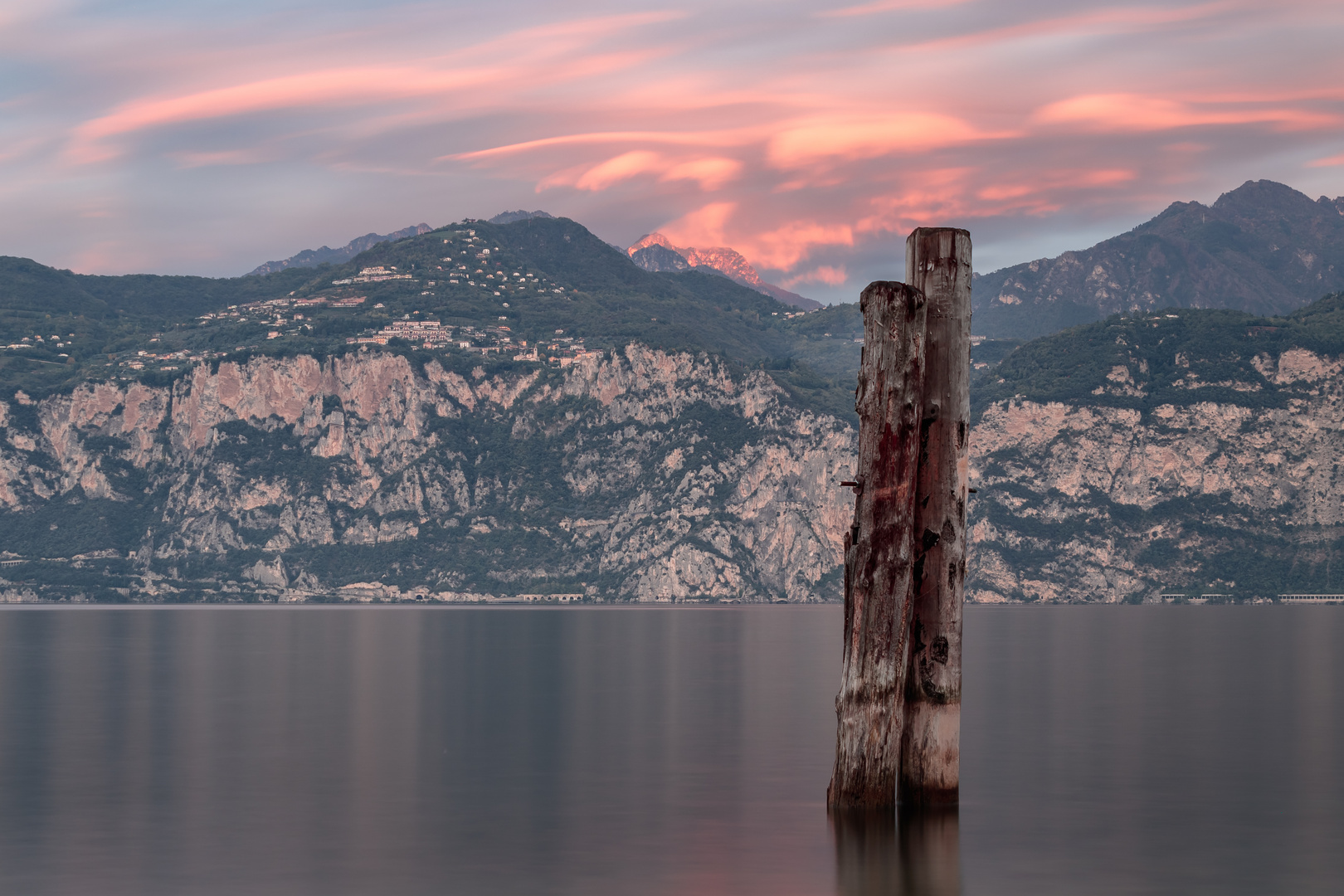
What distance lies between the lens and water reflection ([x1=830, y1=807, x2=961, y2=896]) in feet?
70.8

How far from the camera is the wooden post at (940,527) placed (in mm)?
23984

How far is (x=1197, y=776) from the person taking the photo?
111 ft

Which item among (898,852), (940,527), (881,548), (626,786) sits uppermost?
(940,527)

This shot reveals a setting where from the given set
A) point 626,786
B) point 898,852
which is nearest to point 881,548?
point 898,852

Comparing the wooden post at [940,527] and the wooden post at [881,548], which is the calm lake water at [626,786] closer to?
the wooden post at [881,548]

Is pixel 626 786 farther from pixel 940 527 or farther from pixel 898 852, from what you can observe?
pixel 940 527

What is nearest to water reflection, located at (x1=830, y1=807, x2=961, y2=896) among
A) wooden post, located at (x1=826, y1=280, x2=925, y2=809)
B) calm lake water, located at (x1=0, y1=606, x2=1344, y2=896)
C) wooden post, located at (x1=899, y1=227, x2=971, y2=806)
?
calm lake water, located at (x1=0, y1=606, x2=1344, y2=896)

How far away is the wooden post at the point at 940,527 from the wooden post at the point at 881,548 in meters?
0.53

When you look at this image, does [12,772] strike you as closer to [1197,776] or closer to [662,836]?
[662,836]

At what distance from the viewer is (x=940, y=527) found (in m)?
23.9

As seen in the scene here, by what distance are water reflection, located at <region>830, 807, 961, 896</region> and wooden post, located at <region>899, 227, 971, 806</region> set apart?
105 cm

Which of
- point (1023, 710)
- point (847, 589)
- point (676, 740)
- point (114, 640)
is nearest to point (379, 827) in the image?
point (847, 589)

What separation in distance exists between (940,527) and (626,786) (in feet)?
38.8

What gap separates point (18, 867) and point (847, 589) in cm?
1379
